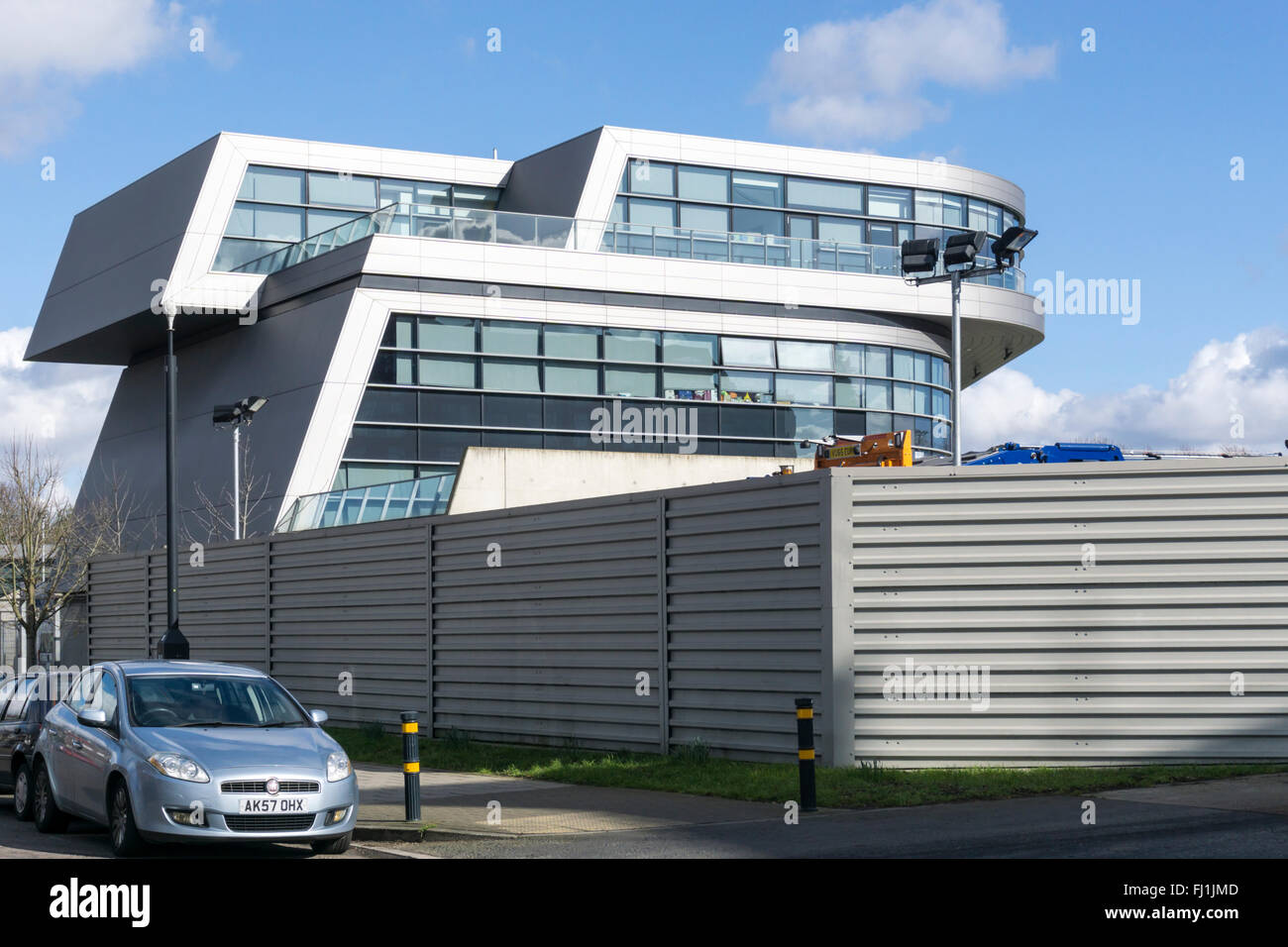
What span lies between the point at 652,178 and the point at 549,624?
2679cm

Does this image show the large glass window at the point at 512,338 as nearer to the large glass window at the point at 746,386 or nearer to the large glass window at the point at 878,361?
the large glass window at the point at 746,386

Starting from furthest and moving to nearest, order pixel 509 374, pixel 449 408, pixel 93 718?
pixel 509 374, pixel 449 408, pixel 93 718

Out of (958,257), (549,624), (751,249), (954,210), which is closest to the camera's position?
(549,624)

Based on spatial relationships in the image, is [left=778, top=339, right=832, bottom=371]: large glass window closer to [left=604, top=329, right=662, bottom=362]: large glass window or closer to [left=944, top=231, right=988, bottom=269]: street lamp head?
[left=604, top=329, right=662, bottom=362]: large glass window

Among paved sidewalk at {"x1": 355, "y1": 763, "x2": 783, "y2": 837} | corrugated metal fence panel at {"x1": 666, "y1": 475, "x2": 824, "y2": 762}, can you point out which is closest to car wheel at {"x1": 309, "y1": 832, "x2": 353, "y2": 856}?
paved sidewalk at {"x1": 355, "y1": 763, "x2": 783, "y2": 837}

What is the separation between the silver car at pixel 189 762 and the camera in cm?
1111

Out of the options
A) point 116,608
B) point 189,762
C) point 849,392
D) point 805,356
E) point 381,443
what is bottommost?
point 189,762

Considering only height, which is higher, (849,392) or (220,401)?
(849,392)

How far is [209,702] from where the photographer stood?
1278 centimetres

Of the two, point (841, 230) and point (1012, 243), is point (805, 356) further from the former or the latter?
point (1012, 243)

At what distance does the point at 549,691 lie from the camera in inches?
725

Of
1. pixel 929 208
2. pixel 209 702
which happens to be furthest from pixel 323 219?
pixel 209 702
